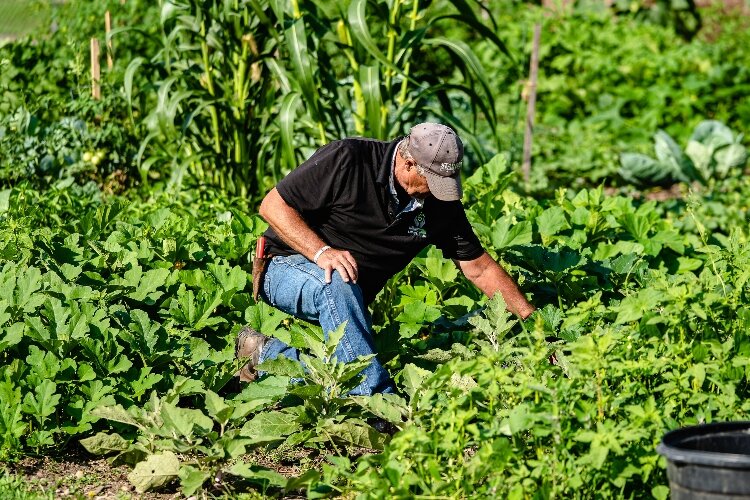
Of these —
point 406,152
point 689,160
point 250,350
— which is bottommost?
point 689,160

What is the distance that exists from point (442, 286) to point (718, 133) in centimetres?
495

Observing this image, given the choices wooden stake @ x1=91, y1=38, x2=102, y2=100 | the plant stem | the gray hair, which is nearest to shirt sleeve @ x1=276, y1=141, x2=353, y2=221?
the gray hair

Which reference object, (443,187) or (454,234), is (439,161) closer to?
(443,187)

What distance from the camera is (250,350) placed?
4.46 m

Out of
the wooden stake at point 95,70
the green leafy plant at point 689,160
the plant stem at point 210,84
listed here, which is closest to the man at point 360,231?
the plant stem at point 210,84

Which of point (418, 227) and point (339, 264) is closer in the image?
point (339, 264)

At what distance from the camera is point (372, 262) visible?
436cm

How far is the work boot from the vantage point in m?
4.43

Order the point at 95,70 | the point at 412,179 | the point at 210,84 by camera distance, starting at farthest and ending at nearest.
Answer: the point at 95,70
the point at 210,84
the point at 412,179

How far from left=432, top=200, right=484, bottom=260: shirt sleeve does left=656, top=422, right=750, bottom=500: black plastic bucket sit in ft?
5.16

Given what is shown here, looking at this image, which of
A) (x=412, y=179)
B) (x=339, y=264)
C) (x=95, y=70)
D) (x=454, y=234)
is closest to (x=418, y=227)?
(x=454, y=234)

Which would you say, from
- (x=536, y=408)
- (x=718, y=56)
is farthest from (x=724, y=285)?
(x=718, y=56)

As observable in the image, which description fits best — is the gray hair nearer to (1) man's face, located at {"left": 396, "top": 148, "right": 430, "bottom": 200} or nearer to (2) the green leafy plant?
(1) man's face, located at {"left": 396, "top": 148, "right": 430, "bottom": 200}

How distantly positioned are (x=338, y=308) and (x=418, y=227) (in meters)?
0.47
